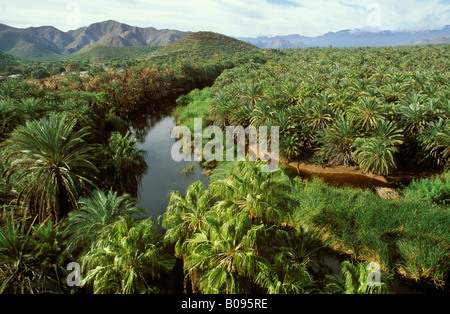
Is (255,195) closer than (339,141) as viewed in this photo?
Yes

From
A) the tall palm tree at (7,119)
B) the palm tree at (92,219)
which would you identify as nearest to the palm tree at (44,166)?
the palm tree at (92,219)

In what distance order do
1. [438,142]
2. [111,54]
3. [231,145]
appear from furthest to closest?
[111,54], [231,145], [438,142]

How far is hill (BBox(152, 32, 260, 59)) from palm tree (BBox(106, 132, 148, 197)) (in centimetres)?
10135

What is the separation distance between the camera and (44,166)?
1131cm

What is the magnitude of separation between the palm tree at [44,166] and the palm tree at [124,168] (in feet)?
21.0

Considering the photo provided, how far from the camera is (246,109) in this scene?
2791cm

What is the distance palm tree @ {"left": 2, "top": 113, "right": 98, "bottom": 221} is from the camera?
36.7 feet

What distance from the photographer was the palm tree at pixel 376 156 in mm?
18750

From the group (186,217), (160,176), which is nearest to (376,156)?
(186,217)

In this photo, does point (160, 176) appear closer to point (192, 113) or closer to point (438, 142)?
point (192, 113)

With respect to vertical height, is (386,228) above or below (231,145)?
below

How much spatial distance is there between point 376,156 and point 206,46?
4739 inches

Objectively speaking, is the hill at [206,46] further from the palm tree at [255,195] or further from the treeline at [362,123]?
the palm tree at [255,195]
